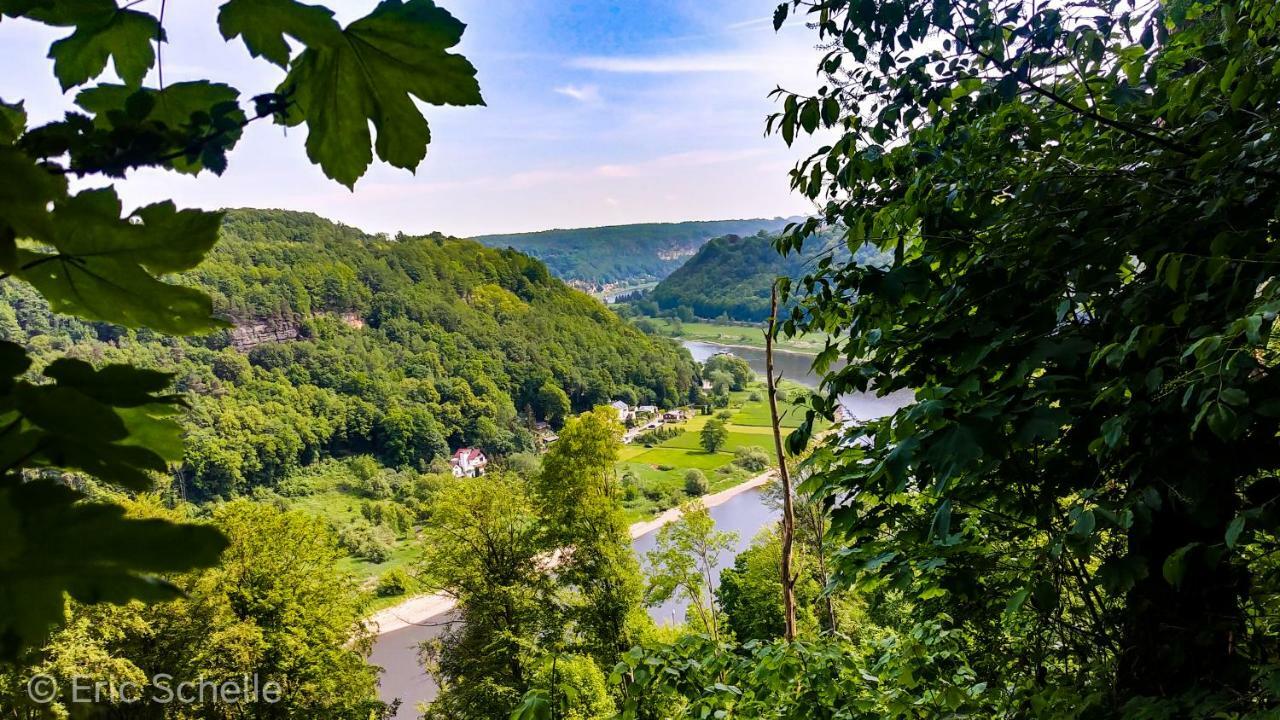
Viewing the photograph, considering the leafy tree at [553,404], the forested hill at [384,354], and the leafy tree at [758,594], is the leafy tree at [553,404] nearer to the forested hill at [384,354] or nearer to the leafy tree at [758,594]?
the forested hill at [384,354]

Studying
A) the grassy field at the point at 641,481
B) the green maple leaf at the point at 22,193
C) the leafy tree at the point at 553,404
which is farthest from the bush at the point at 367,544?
the green maple leaf at the point at 22,193

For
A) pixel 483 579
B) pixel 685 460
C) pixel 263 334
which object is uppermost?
pixel 263 334

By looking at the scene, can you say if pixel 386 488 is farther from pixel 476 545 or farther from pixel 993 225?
pixel 993 225

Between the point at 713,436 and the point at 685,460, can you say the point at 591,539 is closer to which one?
the point at 685,460

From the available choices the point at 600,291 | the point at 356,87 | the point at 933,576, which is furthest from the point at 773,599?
the point at 600,291

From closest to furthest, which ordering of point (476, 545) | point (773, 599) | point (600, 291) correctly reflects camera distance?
point (476, 545), point (773, 599), point (600, 291)

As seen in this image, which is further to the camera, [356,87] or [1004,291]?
[1004,291]

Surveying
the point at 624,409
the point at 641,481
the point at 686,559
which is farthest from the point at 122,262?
the point at 624,409
